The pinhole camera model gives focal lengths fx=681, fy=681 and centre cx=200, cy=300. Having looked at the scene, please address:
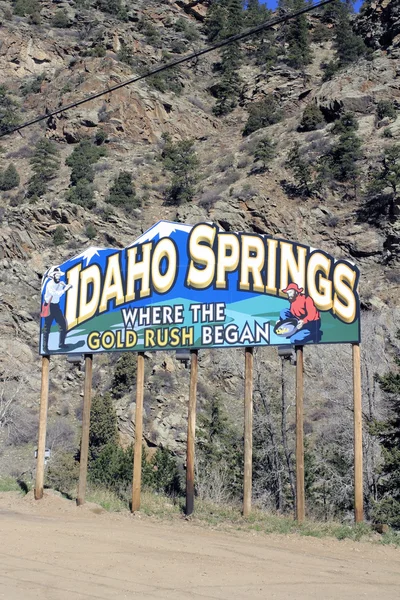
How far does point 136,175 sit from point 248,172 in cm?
1003

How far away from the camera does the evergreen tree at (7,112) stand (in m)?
68.4

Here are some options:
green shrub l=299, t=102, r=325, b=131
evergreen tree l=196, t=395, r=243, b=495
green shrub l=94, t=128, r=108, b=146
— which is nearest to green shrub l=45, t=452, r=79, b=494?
evergreen tree l=196, t=395, r=243, b=495

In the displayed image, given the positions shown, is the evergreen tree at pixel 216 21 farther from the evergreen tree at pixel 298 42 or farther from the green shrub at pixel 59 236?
the green shrub at pixel 59 236

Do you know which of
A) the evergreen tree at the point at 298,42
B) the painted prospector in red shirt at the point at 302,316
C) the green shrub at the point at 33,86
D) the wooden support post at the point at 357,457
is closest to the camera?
the wooden support post at the point at 357,457

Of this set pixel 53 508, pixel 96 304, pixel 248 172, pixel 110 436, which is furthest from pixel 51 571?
pixel 248 172

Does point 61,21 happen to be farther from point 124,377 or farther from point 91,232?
point 124,377

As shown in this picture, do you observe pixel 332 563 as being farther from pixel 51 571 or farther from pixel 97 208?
pixel 97 208

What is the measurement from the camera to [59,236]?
4662 centimetres

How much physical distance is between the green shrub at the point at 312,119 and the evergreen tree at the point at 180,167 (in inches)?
400

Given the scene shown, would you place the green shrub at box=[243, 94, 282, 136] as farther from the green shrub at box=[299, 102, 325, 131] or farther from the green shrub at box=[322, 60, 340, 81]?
the green shrub at box=[322, 60, 340, 81]

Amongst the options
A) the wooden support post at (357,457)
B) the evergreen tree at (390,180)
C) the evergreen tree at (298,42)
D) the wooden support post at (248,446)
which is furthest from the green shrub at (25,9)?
the wooden support post at (357,457)

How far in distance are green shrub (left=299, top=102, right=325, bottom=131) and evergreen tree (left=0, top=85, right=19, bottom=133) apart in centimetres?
2864

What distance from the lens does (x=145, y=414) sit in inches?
1304

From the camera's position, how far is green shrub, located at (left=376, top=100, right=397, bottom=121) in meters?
56.2
